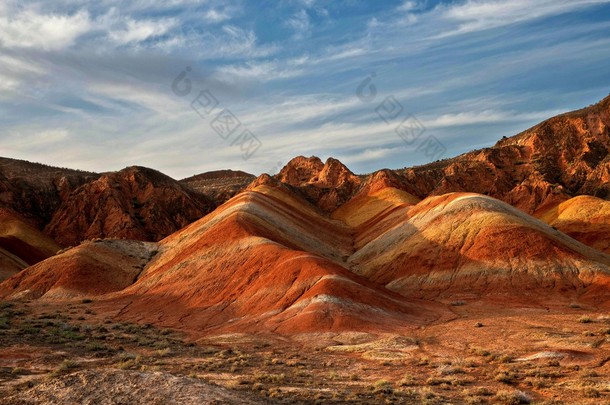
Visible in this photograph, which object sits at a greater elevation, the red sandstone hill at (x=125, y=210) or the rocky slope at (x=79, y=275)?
the red sandstone hill at (x=125, y=210)

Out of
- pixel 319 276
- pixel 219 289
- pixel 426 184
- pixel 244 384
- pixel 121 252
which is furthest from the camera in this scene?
pixel 426 184

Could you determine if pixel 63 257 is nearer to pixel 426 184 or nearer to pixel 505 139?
pixel 426 184

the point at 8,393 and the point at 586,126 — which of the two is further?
the point at 586,126

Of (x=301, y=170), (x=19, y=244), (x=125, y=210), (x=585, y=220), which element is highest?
(x=301, y=170)

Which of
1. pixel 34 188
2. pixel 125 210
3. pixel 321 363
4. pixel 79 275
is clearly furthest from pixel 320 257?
pixel 34 188

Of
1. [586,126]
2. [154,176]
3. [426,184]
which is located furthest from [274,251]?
[586,126]

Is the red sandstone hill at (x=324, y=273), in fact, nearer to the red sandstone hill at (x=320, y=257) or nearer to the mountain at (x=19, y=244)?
the red sandstone hill at (x=320, y=257)

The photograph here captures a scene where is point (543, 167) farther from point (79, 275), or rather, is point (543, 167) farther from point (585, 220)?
point (79, 275)

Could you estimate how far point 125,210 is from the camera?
96.9 m

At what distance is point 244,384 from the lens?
20844 millimetres

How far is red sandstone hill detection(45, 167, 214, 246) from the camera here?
9400 centimetres

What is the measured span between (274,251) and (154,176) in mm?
66074

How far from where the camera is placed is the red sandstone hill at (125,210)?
9400cm

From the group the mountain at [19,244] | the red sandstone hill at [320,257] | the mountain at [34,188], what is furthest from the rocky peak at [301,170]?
the mountain at [19,244]
